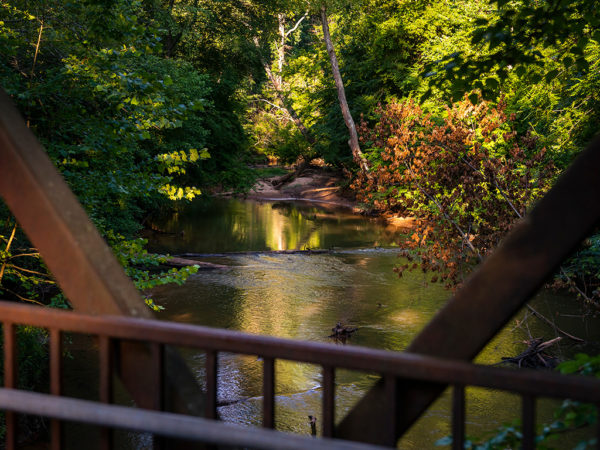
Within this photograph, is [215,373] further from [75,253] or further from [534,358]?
[534,358]

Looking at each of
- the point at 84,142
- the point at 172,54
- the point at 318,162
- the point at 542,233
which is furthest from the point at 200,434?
the point at 318,162

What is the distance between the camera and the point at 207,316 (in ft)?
38.4

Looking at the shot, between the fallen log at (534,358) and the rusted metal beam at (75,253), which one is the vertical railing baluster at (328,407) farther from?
the fallen log at (534,358)

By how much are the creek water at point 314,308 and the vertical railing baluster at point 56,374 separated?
1.53m

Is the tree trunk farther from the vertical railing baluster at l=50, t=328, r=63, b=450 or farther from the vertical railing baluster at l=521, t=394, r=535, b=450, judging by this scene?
the vertical railing baluster at l=521, t=394, r=535, b=450

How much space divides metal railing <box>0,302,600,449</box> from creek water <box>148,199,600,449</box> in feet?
3.37

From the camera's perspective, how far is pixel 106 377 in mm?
1812

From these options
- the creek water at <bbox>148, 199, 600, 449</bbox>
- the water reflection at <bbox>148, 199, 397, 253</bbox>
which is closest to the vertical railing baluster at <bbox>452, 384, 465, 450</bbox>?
the creek water at <bbox>148, 199, 600, 449</bbox>

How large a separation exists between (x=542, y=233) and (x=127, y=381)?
122cm

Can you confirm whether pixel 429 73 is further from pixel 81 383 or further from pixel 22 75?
pixel 81 383

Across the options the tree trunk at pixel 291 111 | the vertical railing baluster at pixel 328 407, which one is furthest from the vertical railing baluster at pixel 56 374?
the tree trunk at pixel 291 111

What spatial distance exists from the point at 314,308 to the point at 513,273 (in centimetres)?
1080

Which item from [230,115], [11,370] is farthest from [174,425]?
[230,115]

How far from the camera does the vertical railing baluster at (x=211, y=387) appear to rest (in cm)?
171
